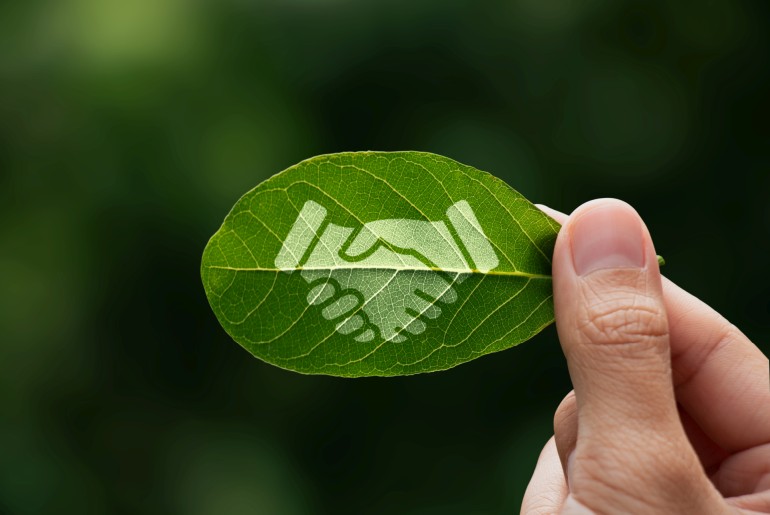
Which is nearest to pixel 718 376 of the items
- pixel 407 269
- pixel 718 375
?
pixel 718 375

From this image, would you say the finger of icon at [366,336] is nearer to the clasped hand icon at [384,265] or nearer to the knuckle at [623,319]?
the clasped hand icon at [384,265]

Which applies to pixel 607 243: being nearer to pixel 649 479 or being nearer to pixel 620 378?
pixel 620 378

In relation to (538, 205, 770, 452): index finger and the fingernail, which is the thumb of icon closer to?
the fingernail

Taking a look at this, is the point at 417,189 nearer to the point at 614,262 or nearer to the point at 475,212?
the point at 475,212

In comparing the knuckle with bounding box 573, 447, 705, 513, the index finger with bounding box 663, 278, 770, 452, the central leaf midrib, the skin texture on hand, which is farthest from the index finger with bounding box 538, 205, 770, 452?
the knuckle with bounding box 573, 447, 705, 513

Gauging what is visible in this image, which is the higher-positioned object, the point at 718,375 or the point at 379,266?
the point at 379,266

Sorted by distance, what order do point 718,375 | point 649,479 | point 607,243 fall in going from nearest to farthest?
point 649,479 < point 607,243 < point 718,375

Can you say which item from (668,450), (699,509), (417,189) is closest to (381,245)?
(417,189)

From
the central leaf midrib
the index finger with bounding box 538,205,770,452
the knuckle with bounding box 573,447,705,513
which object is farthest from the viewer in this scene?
the index finger with bounding box 538,205,770,452
